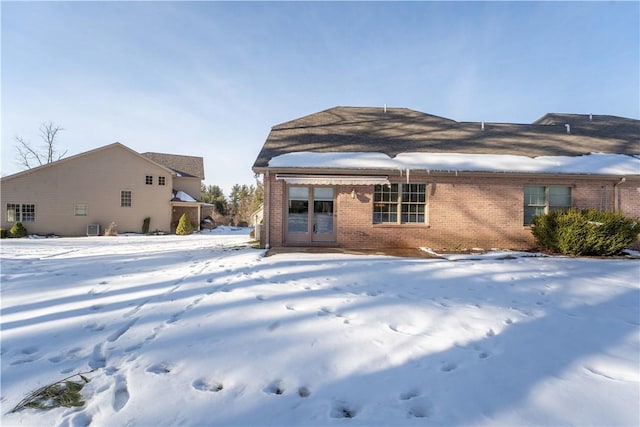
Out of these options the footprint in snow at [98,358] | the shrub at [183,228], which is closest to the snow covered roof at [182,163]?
the shrub at [183,228]

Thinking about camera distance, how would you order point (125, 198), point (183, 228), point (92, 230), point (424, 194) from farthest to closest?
1. point (183, 228)
2. point (125, 198)
3. point (92, 230)
4. point (424, 194)

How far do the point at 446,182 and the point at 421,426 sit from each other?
972 centimetres

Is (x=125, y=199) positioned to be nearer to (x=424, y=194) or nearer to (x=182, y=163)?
(x=182, y=163)

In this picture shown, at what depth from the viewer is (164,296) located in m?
4.73

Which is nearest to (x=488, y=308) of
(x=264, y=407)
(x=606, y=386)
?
(x=606, y=386)

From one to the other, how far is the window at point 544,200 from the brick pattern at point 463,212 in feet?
0.67

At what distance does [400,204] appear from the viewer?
10680 millimetres

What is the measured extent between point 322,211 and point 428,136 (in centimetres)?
607

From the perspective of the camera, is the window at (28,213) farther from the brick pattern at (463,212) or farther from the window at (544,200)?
the window at (544,200)

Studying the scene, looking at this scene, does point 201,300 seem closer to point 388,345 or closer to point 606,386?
point 388,345

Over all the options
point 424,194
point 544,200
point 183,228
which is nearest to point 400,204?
point 424,194

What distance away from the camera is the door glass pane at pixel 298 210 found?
10.7 metres

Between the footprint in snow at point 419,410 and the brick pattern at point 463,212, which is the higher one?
the brick pattern at point 463,212

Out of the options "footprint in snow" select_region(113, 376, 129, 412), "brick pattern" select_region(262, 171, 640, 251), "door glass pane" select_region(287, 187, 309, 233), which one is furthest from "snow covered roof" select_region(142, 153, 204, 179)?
"footprint in snow" select_region(113, 376, 129, 412)
